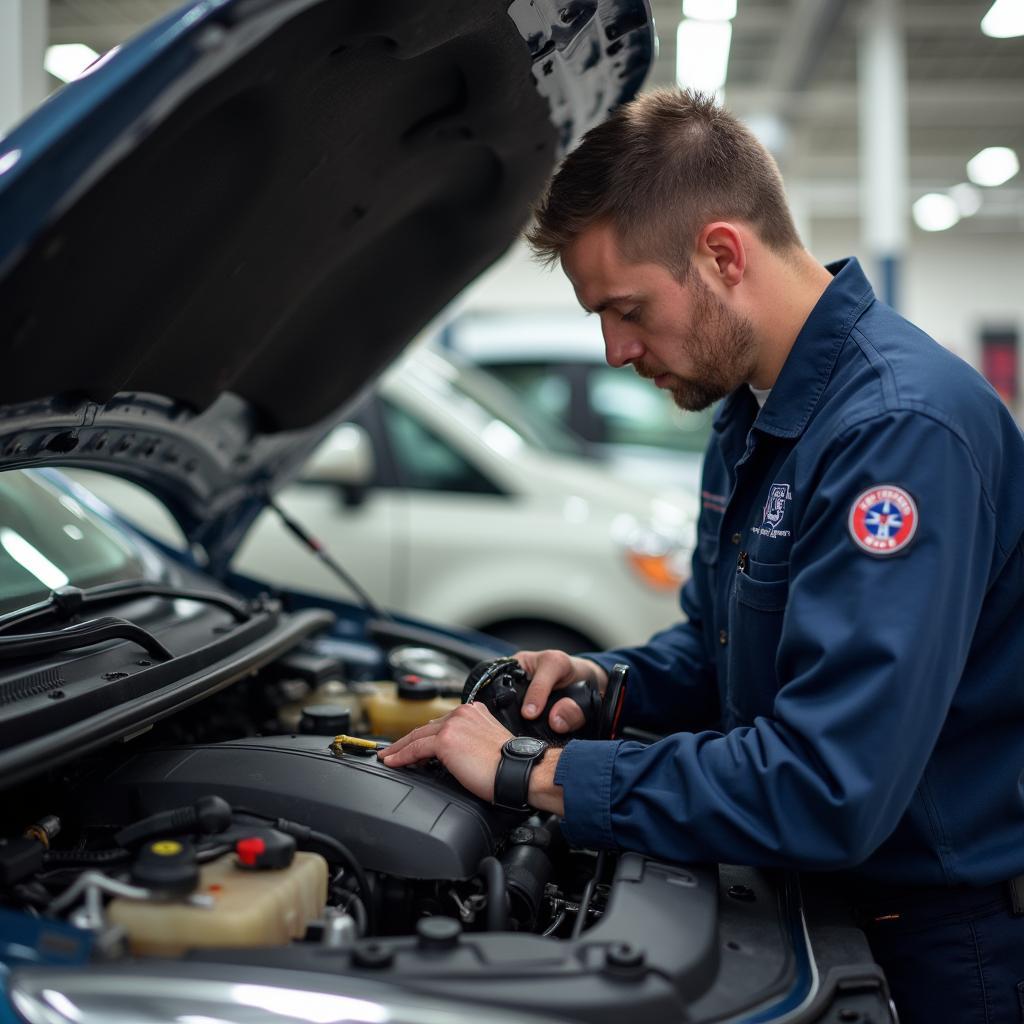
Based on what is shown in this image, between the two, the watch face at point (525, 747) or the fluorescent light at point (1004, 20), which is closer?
the watch face at point (525, 747)

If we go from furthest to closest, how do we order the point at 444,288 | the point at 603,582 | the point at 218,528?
1. the point at 603,582
2. the point at 218,528
3. the point at 444,288

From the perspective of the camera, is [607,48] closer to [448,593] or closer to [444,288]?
[444,288]

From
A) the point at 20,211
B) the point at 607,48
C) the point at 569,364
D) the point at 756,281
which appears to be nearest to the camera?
the point at 20,211

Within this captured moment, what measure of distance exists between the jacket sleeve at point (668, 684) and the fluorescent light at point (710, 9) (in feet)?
25.1

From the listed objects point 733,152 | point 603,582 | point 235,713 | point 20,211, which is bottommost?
point 235,713

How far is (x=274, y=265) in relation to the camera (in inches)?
76.4

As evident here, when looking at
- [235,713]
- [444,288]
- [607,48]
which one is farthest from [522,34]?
[235,713]

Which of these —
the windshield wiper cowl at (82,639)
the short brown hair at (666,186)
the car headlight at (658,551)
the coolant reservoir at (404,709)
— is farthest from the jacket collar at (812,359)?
the car headlight at (658,551)

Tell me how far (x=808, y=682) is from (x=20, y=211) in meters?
1.02

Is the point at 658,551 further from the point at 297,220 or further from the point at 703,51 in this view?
the point at 703,51

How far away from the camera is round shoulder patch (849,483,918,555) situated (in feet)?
4.27

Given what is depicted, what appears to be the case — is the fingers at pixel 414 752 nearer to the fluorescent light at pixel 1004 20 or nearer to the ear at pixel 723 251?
the ear at pixel 723 251

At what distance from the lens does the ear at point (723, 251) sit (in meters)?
1.56

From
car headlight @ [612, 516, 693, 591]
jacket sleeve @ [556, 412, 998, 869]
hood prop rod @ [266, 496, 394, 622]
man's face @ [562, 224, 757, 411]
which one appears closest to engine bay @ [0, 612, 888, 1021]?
jacket sleeve @ [556, 412, 998, 869]
